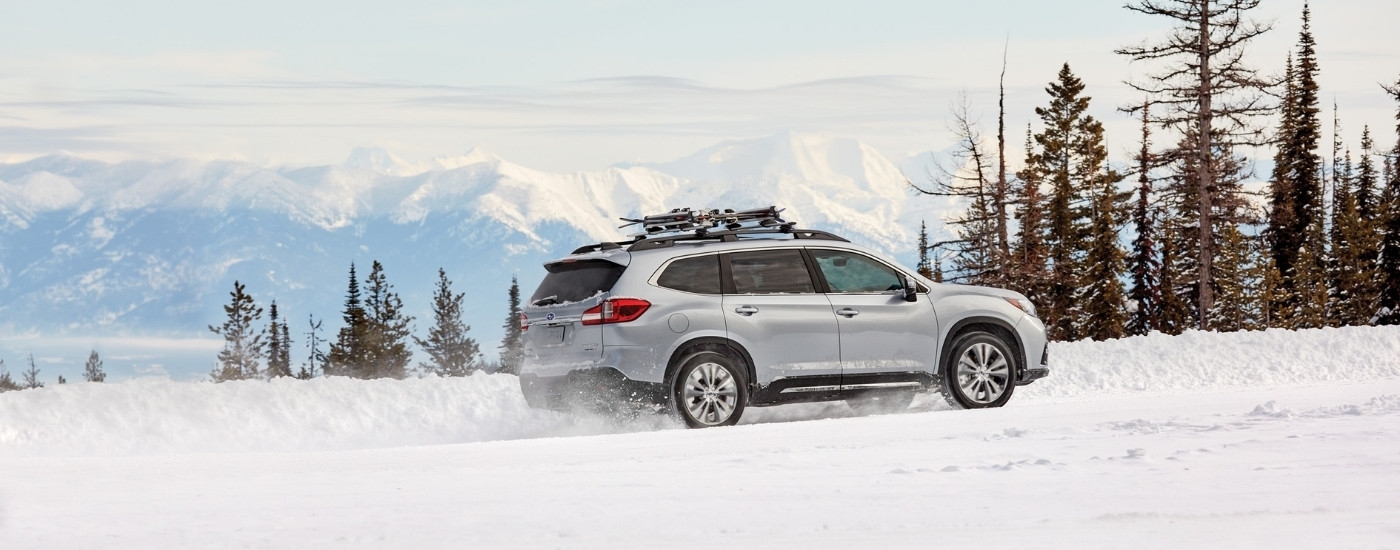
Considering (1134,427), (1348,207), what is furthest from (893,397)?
(1348,207)

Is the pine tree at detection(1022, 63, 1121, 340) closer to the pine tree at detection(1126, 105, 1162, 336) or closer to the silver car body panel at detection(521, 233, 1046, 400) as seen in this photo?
the pine tree at detection(1126, 105, 1162, 336)

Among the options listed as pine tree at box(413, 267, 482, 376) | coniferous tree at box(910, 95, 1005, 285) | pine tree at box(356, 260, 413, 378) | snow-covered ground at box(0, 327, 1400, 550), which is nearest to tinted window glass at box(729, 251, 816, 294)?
snow-covered ground at box(0, 327, 1400, 550)

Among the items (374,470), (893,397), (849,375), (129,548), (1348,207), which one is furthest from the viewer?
(1348,207)

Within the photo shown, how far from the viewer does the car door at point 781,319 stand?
1149cm

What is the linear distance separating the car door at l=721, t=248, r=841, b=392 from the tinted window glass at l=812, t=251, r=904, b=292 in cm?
23

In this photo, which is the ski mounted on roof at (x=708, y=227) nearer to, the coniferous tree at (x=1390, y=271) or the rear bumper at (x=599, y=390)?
the rear bumper at (x=599, y=390)

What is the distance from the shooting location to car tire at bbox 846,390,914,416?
1288 centimetres

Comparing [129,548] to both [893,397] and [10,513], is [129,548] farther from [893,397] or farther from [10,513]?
[893,397]

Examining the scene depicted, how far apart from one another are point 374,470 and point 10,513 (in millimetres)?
2214

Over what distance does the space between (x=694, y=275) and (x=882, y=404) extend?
2804 mm

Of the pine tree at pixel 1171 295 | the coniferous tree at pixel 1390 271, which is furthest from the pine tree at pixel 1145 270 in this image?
the coniferous tree at pixel 1390 271

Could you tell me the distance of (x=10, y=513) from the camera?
744 cm

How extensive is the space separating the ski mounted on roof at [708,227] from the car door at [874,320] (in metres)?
0.32

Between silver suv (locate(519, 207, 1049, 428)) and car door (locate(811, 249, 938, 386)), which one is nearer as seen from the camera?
silver suv (locate(519, 207, 1049, 428))
